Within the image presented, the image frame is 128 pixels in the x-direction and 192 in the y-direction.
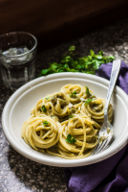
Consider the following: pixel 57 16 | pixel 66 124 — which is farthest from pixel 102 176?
pixel 57 16

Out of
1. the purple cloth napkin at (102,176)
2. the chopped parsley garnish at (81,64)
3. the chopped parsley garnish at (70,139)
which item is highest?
the chopped parsley garnish at (70,139)

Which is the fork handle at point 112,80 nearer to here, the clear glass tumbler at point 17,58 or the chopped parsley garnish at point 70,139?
the chopped parsley garnish at point 70,139

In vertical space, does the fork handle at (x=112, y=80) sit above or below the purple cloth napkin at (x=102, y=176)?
above

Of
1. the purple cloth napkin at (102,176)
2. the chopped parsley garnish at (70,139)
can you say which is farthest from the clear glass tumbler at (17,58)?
Result: the purple cloth napkin at (102,176)

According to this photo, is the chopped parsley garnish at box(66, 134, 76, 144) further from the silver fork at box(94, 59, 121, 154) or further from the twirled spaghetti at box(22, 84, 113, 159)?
the silver fork at box(94, 59, 121, 154)

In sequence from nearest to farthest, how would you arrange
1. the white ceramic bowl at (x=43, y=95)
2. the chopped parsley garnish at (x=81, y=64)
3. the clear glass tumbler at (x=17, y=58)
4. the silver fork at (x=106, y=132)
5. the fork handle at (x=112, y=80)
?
the white ceramic bowl at (x=43, y=95) → the silver fork at (x=106, y=132) → the fork handle at (x=112, y=80) → the clear glass tumbler at (x=17, y=58) → the chopped parsley garnish at (x=81, y=64)

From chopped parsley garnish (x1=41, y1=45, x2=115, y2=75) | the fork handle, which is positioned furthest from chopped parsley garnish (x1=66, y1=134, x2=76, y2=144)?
chopped parsley garnish (x1=41, y1=45, x2=115, y2=75)

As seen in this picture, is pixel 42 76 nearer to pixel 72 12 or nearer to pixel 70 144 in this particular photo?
pixel 70 144
